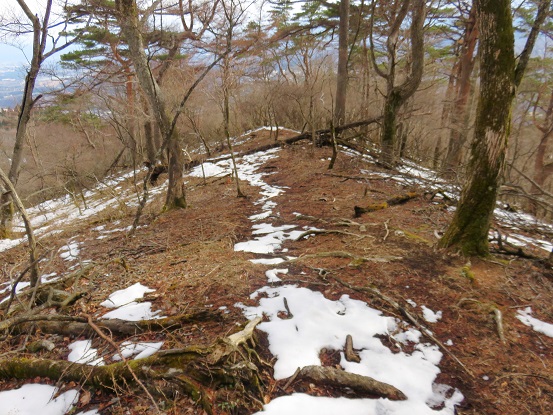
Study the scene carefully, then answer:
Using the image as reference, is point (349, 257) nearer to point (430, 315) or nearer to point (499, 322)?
point (430, 315)

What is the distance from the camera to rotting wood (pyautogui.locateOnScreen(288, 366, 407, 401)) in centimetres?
183

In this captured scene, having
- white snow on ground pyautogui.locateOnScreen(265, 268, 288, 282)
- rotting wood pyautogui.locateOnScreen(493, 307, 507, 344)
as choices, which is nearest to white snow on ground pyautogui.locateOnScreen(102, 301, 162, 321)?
white snow on ground pyautogui.locateOnScreen(265, 268, 288, 282)

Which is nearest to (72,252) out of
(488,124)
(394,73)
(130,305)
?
(130,305)

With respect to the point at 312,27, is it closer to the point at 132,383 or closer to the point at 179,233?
the point at 179,233

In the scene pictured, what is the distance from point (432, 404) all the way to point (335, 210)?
378cm

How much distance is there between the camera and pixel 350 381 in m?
1.87

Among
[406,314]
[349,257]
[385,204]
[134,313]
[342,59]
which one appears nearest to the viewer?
[406,314]

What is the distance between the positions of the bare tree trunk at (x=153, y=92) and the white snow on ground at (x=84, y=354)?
3.53 meters

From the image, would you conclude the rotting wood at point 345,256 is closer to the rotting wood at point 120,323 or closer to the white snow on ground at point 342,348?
the white snow on ground at point 342,348

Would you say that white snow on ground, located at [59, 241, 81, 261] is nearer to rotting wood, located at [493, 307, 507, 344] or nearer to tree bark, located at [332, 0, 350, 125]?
rotting wood, located at [493, 307, 507, 344]

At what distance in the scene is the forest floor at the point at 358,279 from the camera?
193 cm


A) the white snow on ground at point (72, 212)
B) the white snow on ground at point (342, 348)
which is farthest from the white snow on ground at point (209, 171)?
the white snow on ground at point (342, 348)

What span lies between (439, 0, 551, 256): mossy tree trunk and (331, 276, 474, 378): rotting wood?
133cm

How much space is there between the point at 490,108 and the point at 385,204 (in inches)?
103
